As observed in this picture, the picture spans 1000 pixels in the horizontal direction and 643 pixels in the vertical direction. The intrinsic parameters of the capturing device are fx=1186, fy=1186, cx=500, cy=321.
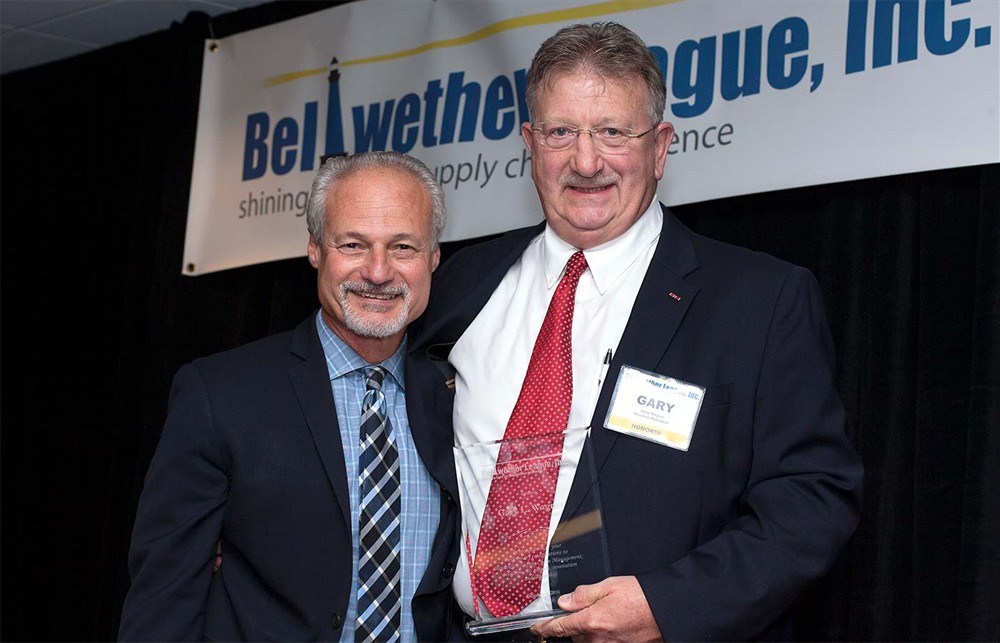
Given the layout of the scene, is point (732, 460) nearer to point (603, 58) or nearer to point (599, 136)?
point (599, 136)

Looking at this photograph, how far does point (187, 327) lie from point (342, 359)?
2.76 metres

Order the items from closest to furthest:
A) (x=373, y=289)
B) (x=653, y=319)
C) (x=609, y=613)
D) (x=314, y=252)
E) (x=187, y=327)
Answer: (x=609, y=613) < (x=653, y=319) < (x=373, y=289) < (x=314, y=252) < (x=187, y=327)

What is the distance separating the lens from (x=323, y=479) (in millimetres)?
2234

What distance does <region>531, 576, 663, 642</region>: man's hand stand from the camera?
1976 mm

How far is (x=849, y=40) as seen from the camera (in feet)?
9.99

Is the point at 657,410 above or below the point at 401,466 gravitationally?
above

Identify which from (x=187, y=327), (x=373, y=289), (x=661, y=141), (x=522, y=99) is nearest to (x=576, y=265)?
(x=661, y=141)

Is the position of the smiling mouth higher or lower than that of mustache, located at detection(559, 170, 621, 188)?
lower

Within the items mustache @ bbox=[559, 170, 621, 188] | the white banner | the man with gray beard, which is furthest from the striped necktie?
the white banner

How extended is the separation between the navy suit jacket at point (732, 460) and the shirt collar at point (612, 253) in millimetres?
97

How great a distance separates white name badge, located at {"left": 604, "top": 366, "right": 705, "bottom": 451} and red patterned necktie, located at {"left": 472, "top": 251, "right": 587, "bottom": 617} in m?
0.11

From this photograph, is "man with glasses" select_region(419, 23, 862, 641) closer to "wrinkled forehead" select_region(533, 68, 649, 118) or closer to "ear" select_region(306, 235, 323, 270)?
"wrinkled forehead" select_region(533, 68, 649, 118)

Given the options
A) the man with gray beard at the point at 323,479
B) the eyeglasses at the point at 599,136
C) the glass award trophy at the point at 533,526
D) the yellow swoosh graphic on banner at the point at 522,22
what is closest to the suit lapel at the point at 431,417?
the man with gray beard at the point at 323,479

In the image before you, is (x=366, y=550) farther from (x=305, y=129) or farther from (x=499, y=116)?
(x=305, y=129)
